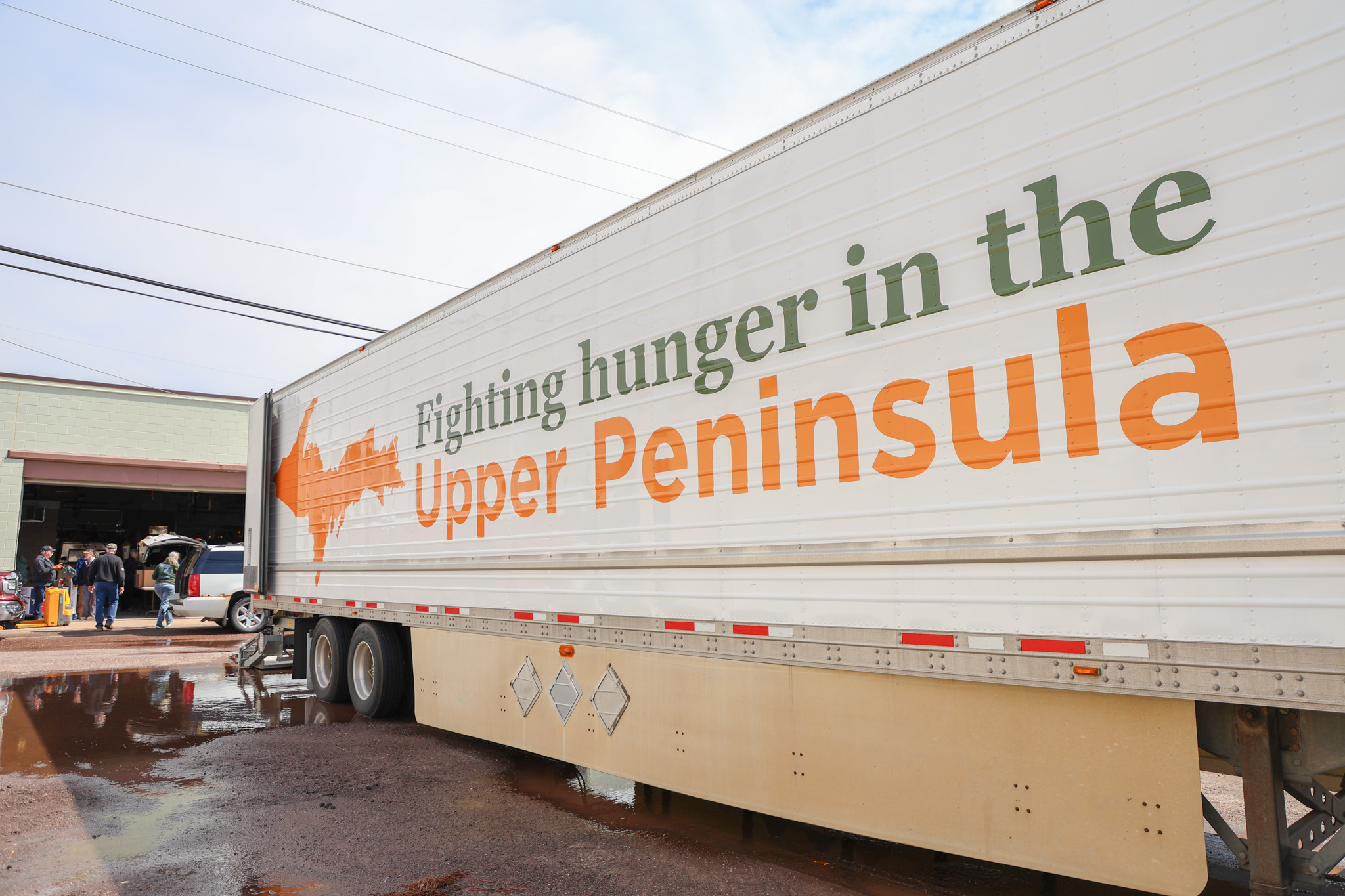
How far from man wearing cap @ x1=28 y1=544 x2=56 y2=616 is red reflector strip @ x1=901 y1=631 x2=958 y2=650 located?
76.1ft

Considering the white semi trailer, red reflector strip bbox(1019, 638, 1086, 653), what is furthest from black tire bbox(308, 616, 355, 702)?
red reflector strip bbox(1019, 638, 1086, 653)

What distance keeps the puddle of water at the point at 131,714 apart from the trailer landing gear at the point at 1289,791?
7.10m

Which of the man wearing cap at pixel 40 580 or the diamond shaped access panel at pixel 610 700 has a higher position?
the man wearing cap at pixel 40 580

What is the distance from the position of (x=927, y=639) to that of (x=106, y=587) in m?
21.3

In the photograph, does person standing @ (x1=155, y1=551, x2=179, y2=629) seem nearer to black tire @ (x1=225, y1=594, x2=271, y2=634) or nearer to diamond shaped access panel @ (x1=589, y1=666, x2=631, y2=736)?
black tire @ (x1=225, y1=594, x2=271, y2=634)

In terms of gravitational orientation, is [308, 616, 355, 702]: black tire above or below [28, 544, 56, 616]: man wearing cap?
below

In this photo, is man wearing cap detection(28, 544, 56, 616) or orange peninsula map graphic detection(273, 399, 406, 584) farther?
man wearing cap detection(28, 544, 56, 616)

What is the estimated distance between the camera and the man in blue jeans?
19.5m

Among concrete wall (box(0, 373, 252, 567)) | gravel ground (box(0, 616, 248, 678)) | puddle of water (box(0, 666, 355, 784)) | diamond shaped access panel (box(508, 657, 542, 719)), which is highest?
concrete wall (box(0, 373, 252, 567))

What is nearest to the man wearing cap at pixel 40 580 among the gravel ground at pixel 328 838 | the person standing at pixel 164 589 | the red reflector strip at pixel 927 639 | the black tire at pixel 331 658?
the person standing at pixel 164 589

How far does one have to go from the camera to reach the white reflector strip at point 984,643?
3520 millimetres

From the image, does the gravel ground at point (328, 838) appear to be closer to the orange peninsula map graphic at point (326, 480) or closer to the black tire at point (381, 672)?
the black tire at point (381, 672)

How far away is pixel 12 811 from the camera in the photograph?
18.4 feet

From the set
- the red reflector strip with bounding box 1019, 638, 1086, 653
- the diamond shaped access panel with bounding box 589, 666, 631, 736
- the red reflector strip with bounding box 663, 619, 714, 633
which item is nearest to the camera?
the red reflector strip with bounding box 1019, 638, 1086, 653
